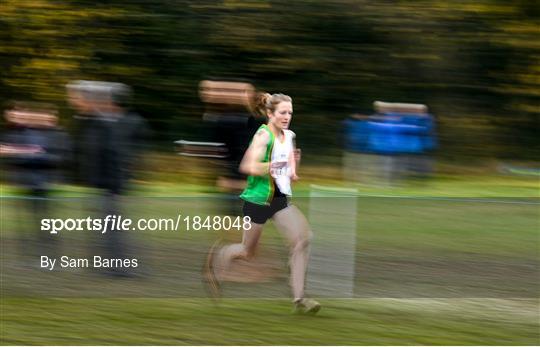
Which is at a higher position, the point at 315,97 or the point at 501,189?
the point at 315,97

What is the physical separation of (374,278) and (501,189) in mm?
7857

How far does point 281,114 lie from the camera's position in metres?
7.14

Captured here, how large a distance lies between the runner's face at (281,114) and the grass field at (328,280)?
0.93 meters

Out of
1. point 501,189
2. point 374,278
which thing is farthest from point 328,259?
point 501,189

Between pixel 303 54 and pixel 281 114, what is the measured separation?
37.2 feet

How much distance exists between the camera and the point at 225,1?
60.2 ft

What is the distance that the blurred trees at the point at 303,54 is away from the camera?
18.2 metres

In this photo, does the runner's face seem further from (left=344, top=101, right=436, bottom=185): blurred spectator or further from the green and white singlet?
(left=344, top=101, right=436, bottom=185): blurred spectator

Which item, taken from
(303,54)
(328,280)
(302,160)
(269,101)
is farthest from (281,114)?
(303,54)

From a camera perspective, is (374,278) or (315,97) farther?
(315,97)

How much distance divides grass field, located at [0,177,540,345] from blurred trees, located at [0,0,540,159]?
8.79m

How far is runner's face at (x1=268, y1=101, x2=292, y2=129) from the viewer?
714 centimetres

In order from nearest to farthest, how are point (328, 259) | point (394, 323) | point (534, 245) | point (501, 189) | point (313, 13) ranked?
point (394, 323) < point (328, 259) < point (534, 245) < point (501, 189) < point (313, 13)

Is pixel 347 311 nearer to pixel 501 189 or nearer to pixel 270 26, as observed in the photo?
pixel 501 189
